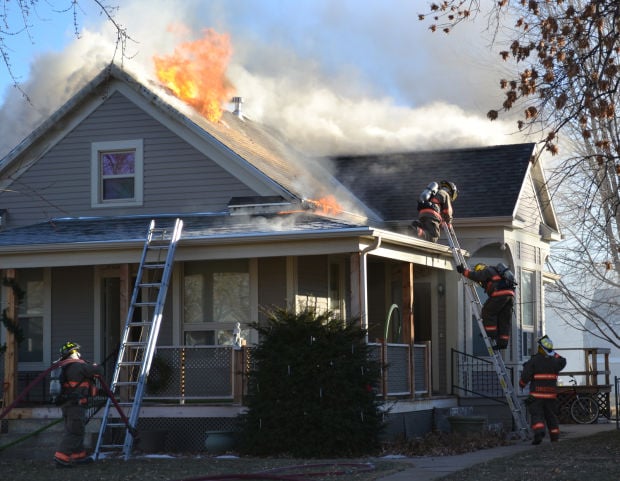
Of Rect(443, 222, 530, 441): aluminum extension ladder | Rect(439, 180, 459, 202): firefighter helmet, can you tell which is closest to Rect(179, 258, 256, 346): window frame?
Rect(443, 222, 530, 441): aluminum extension ladder

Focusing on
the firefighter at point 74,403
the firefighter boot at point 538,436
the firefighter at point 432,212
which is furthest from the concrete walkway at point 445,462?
the firefighter at point 74,403

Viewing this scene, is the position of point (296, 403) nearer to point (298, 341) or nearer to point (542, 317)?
point (298, 341)

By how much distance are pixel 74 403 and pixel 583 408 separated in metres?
12.3

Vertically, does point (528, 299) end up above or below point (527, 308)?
above

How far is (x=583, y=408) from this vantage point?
22.6m

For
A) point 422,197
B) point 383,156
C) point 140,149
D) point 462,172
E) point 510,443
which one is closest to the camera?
point 510,443

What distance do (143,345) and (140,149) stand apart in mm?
4978

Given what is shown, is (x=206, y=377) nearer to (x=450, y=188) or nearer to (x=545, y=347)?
(x=545, y=347)

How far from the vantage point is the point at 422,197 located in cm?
1822

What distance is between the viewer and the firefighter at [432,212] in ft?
59.8

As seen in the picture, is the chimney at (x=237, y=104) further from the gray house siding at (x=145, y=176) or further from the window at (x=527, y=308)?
the window at (x=527, y=308)

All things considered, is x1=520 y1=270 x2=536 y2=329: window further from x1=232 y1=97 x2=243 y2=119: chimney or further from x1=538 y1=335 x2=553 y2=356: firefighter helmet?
x1=232 y1=97 x2=243 y2=119: chimney

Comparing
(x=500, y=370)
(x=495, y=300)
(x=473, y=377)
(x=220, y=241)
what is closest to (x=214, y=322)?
(x=220, y=241)

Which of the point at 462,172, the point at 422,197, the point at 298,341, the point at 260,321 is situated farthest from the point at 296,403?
the point at 462,172
